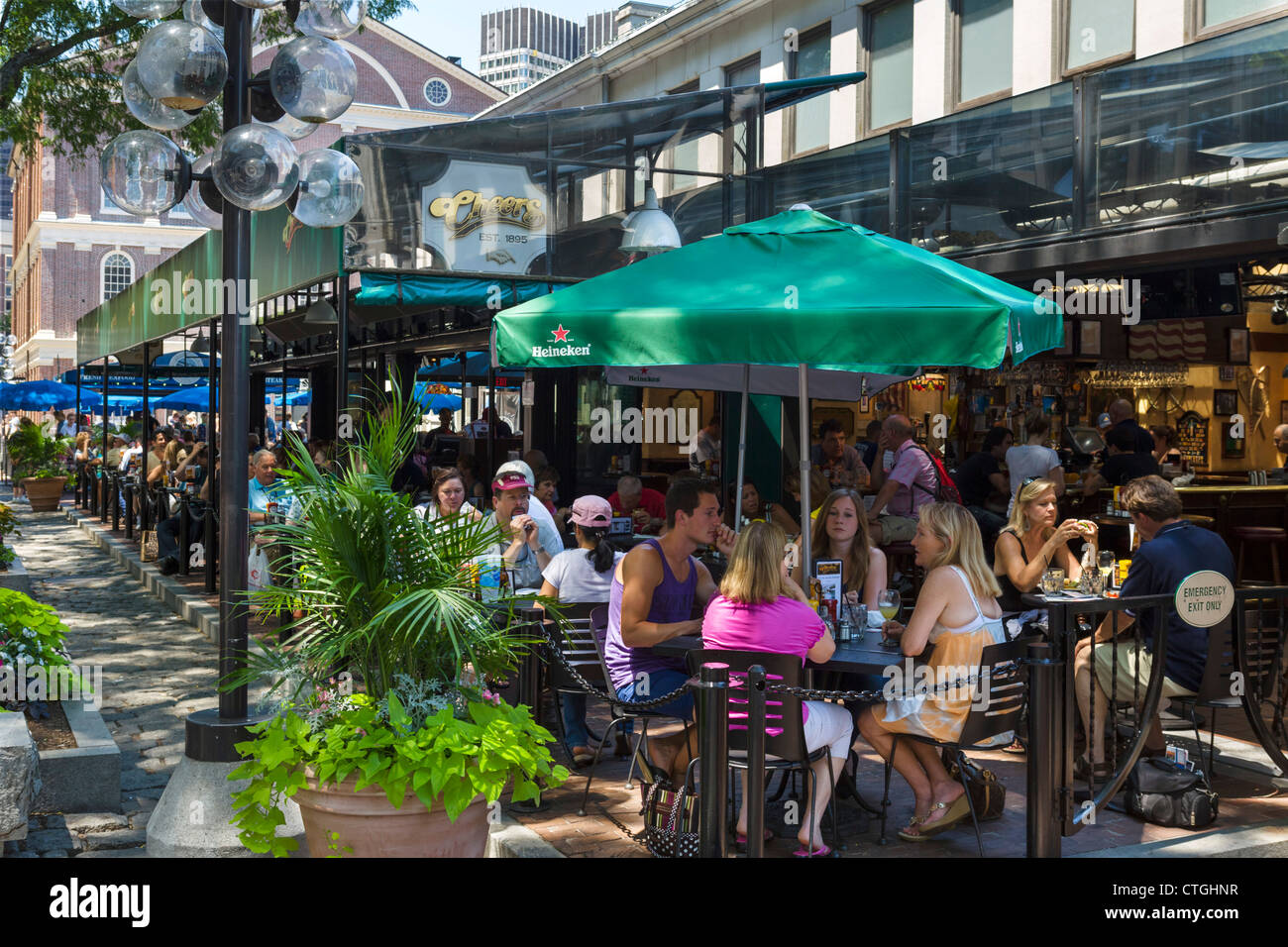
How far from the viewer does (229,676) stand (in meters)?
5.30

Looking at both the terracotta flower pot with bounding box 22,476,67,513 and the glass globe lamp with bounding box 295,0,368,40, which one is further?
the terracotta flower pot with bounding box 22,476,67,513

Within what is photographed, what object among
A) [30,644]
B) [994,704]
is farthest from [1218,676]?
[30,644]

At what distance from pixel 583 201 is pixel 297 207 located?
6.00 meters

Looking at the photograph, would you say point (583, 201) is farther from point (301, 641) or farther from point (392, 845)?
point (392, 845)

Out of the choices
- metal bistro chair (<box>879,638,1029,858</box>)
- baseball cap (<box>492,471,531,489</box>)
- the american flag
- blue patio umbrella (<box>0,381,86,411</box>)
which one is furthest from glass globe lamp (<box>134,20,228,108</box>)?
blue patio umbrella (<box>0,381,86,411</box>)

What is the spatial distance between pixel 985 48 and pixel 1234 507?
651cm

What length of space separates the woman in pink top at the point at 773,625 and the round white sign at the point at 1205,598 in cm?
193

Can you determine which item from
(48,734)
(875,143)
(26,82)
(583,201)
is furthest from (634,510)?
(26,82)

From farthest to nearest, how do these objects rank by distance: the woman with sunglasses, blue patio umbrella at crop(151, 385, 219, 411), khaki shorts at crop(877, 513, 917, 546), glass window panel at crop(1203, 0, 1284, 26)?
blue patio umbrella at crop(151, 385, 219, 411)
glass window panel at crop(1203, 0, 1284, 26)
khaki shorts at crop(877, 513, 917, 546)
the woman with sunglasses

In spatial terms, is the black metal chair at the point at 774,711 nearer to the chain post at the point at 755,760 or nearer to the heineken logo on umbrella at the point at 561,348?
the chain post at the point at 755,760

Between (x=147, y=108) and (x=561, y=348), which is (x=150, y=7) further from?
(x=561, y=348)

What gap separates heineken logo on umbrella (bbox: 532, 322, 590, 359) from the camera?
633 cm

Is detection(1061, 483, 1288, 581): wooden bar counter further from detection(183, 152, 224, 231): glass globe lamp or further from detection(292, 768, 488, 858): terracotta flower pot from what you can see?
detection(292, 768, 488, 858): terracotta flower pot

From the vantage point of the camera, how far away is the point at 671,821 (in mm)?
5242
